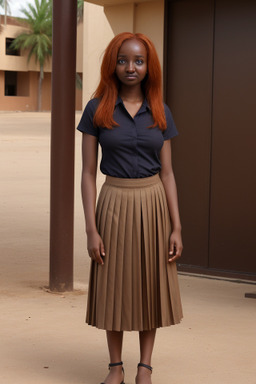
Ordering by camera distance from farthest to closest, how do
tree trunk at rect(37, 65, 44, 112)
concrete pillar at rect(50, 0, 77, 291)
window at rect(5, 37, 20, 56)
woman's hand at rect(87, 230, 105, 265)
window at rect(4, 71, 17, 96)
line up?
window at rect(4, 71, 17, 96) < window at rect(5, 37, 20, 56) < tree trunk at rect(37, 65, 44, 112) < concrete pillar at rect(50, 0, 77, 291) < woman's hand at rect(87, 230, 105, 265)

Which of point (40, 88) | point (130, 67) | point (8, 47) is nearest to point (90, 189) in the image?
point (130, 67)

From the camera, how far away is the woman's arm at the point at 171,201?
14.2 feet

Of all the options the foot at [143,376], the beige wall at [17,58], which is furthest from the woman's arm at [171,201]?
the beige wall at [17,58]

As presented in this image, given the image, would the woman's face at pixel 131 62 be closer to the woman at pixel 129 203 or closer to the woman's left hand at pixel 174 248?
the woman at pixel 129 203

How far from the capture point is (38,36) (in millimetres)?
61656

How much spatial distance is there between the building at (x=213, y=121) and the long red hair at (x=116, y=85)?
361 centimetres

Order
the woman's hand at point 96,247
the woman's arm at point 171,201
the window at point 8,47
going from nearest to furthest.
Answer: the woman's hand at point 96,247 < the woman's arm at point 171,201 < the window at point 8,47

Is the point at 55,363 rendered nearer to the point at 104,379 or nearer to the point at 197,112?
the point at 104,379

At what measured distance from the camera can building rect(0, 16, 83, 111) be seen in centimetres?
5759

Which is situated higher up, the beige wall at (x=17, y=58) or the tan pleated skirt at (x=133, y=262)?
the beige wall at (x=17, y=58)

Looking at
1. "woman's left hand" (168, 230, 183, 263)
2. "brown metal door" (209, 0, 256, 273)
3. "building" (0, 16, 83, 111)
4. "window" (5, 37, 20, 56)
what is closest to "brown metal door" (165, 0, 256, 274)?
"brown metal door" (209, 0, 256, 273)

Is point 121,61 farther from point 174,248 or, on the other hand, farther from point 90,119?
point 174,248

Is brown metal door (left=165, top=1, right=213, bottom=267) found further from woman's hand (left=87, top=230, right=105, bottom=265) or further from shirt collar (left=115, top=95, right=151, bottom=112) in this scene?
woman's hand (left=87, top=230, right=105, bottom=265)

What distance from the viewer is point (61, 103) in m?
7.21
